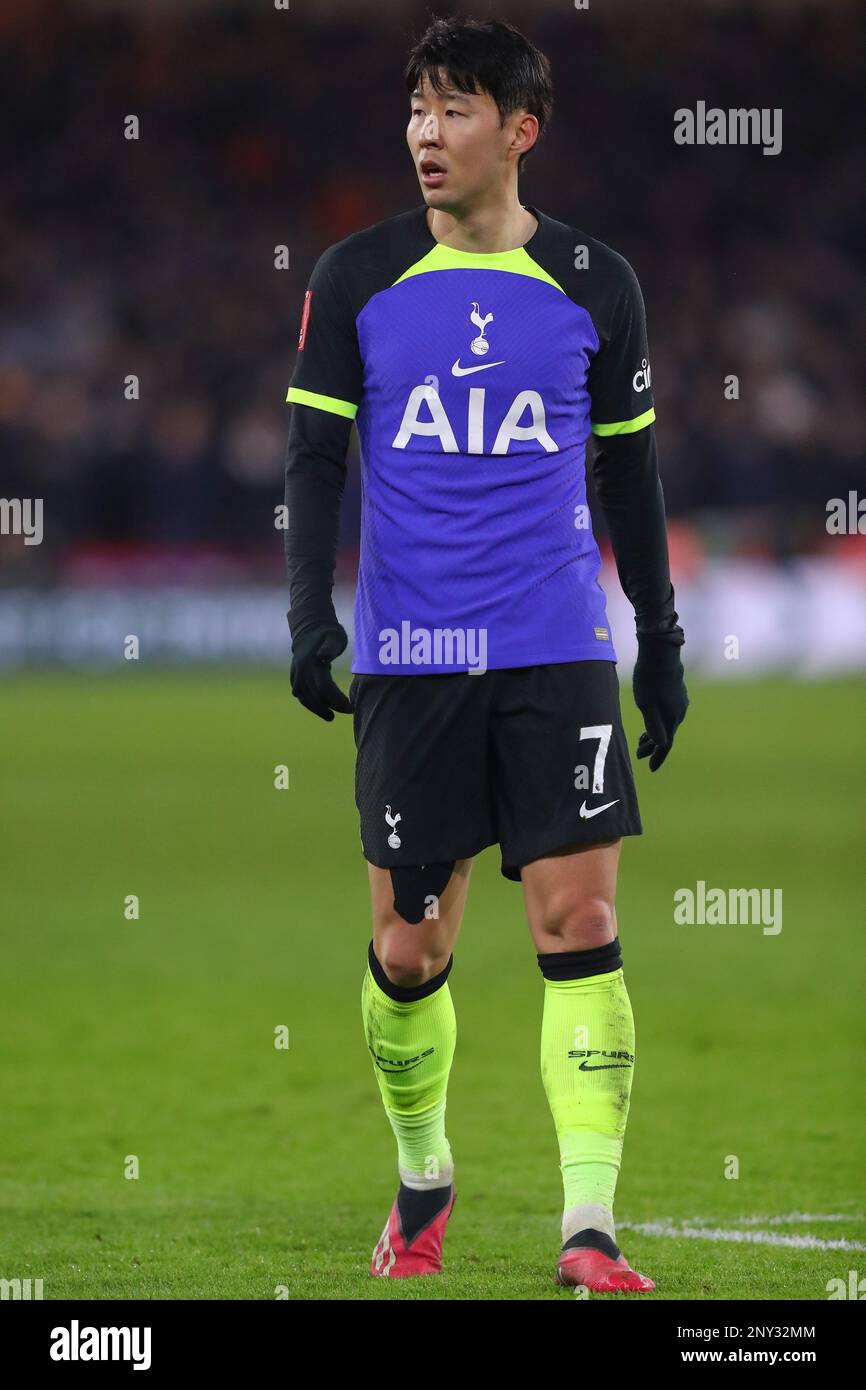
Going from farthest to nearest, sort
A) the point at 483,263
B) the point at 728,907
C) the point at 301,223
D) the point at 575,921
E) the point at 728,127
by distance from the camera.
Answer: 1. the point at 728,127
2. the point at 301,223
3. the point at 728,907
4. the point at 483,263
5. the point at 575,921

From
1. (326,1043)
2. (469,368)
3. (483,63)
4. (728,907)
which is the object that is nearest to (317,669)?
(469,368)

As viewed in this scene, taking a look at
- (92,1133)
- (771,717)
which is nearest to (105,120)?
(771,717)

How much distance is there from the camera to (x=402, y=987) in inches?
148

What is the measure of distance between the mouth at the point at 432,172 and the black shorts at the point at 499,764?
88cm

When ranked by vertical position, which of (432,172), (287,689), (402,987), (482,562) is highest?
(287,689)

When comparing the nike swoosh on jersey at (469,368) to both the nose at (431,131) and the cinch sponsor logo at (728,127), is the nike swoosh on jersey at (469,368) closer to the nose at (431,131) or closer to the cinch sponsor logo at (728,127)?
the nose at (431,131)

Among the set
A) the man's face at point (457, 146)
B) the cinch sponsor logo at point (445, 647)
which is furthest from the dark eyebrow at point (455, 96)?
the cinch sponsor logo at point (445, 647)

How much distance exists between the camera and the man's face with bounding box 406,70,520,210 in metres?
3.60

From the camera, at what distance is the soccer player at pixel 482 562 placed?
11.8 feet

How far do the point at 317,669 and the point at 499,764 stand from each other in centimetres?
37

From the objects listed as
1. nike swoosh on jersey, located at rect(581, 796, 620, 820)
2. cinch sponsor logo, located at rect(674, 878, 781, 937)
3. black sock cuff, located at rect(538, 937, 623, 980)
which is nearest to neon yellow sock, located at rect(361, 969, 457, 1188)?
black sock cuff, located at rect(538, 937, 623, 980)
